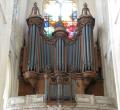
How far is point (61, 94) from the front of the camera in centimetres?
1492

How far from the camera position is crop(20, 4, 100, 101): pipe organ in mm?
16969

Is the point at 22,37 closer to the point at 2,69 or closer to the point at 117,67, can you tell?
the point at 2,69

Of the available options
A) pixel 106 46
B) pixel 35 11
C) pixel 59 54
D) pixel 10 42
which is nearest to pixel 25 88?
pixel 59 54

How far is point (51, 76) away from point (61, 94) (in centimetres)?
114

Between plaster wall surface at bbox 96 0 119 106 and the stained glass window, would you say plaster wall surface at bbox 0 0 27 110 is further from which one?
plaster wall surface at bbox 96 0 119 106

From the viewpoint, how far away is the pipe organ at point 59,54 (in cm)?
1697

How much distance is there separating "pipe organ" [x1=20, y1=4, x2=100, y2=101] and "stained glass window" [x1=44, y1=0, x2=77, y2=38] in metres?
1.27

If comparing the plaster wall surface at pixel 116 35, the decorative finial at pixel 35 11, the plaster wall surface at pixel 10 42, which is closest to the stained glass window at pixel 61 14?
the decorative finial at pixel 35 11

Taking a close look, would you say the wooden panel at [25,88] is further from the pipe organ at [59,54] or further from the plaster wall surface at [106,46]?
the plaster wall surface at [106,46]

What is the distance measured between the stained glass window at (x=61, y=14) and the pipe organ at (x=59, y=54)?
127cm

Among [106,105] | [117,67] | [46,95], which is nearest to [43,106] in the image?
[46,95]

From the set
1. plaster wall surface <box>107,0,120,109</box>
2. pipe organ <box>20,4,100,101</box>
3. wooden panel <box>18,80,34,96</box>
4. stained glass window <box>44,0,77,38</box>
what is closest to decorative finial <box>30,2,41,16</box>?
pipe organ <box>20,4,100,101</box>

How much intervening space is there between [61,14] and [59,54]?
3.89m

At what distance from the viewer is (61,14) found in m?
20.7
